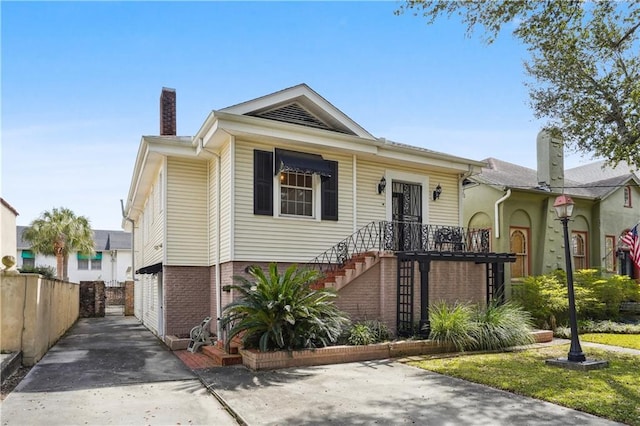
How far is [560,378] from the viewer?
315 inches

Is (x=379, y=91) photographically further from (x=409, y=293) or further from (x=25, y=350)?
(x=25, y=350)

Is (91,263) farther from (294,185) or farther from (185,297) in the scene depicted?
(294,185)

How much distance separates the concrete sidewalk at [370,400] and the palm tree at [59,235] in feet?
85.9

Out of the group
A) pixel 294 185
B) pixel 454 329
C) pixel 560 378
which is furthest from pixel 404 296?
pixel 560 378

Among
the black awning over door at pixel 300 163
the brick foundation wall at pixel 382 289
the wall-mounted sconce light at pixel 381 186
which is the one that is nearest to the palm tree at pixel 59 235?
the brick foundation wall at pixel 382 289

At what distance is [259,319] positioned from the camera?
30.7 ft

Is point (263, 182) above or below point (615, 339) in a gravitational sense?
above

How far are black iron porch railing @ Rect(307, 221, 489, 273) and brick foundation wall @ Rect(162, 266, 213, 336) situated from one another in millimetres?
3043

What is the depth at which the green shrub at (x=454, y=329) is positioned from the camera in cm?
1068

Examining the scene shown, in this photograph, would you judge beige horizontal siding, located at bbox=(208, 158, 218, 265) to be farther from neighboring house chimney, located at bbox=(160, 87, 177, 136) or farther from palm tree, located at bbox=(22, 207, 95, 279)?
palm tree, located at bbox=(22, 207, 95, 279)

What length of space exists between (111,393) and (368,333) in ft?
17.0

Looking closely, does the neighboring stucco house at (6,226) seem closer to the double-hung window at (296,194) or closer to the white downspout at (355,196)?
the double-hung window at (296,194)

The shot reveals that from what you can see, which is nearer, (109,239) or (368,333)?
(368,333)

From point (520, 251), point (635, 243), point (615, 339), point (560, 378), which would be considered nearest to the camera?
point (560, 378)
